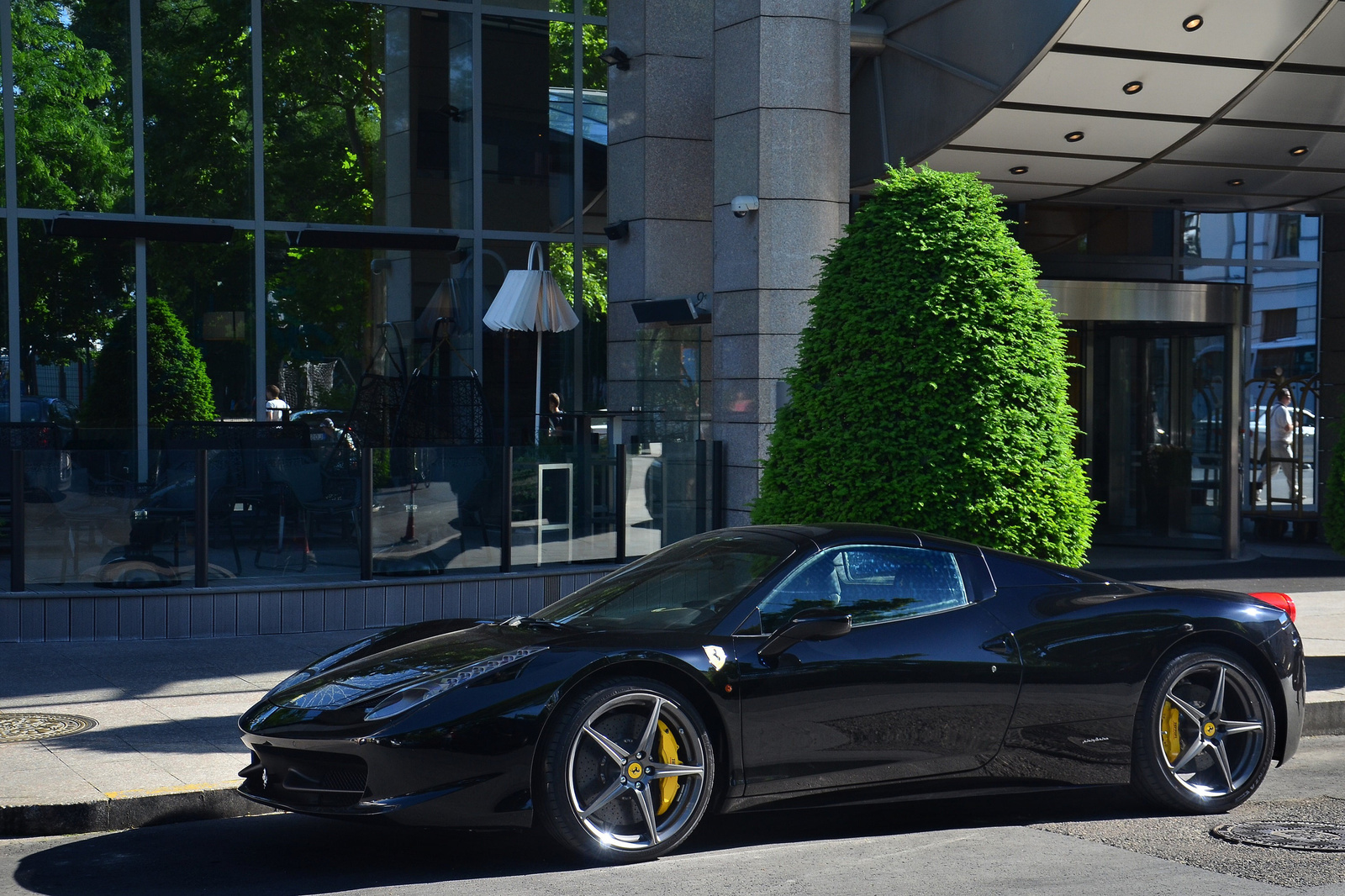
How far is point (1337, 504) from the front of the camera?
10.6m

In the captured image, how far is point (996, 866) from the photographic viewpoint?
17.8 ft

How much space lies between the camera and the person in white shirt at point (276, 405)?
1527cm

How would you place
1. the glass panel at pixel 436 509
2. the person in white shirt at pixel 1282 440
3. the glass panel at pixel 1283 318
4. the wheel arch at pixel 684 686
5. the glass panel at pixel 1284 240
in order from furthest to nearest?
1. the glass panel at pixel 1284 240
2. the glass panel at pixel 1283 318
3. the person in white shirt at pixel 1282 440
4. the glass panel at pixel 436 509
5. the wheel arch at pixel 684 686

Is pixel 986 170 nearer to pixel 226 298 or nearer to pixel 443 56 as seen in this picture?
pixel 443 56

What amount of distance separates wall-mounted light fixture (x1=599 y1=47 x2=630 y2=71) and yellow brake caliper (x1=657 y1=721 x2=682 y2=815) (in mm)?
11194

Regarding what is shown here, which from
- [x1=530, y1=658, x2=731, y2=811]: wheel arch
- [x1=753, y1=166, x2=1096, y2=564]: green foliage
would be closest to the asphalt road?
[x1=530, y1=658, x2=731, y2=811]: wheel arch

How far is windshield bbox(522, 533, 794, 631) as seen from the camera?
19.3 ft

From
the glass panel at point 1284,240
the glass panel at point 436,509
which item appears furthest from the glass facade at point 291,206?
the glass panel at point 1284,240

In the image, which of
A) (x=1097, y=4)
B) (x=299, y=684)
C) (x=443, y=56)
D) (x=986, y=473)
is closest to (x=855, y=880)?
(x=299, y=684)

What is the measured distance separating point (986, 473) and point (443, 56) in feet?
33.2

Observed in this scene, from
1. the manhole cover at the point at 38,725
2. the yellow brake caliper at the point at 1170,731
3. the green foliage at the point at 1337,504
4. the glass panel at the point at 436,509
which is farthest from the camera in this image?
the glass panel at the point at 436,509

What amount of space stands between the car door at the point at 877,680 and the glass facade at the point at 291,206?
7.83 m

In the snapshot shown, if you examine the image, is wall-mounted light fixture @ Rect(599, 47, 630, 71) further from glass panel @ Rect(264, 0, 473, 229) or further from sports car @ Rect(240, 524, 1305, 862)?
sports car @ Rect(240, 524, 1305, 862)

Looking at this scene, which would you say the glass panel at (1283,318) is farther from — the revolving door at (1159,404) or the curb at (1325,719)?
the curb at (1325,719)
